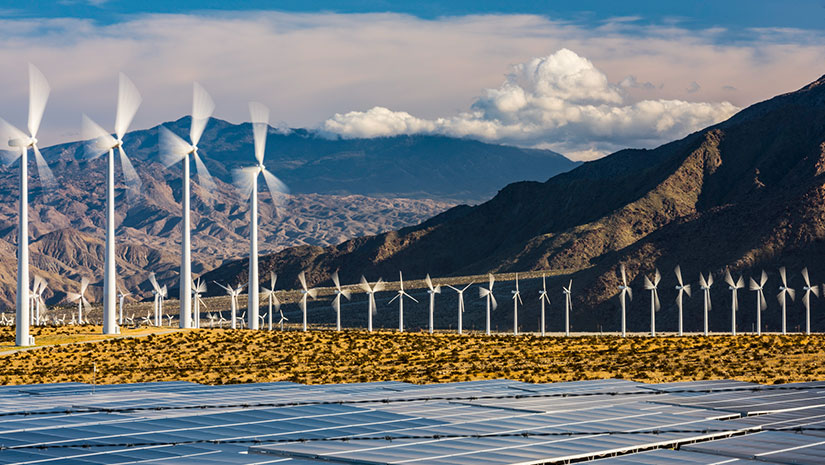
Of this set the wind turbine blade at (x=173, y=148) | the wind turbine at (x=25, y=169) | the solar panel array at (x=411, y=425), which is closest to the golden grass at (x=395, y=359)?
the wind turbine at (x=25, y=169)

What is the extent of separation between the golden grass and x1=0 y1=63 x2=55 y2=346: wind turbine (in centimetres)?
301

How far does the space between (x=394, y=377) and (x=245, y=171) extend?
4148 cm

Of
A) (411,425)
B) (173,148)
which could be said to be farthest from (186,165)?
(411,425)

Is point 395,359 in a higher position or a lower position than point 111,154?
lower

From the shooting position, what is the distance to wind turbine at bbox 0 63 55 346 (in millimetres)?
83750

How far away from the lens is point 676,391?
52.7m

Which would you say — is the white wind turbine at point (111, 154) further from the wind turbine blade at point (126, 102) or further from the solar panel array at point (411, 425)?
the solar panel array at point (411, 425)

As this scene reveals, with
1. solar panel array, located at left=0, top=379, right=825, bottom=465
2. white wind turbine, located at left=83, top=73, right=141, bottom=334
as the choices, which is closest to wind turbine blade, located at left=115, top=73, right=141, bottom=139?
white wind turbine, located at left=83, top=73, right=141, bottom=334

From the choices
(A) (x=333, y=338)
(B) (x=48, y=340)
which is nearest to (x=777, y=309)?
(A) (x=333, y=338)

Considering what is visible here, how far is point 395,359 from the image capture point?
291ft

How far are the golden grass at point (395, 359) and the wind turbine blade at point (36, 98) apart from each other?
18.8 meters

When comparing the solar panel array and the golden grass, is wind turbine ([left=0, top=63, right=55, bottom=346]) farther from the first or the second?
the solar panel array

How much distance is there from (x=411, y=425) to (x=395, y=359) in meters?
52.4

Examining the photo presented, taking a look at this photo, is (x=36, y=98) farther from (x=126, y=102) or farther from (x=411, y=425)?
(x=411, y=425)
